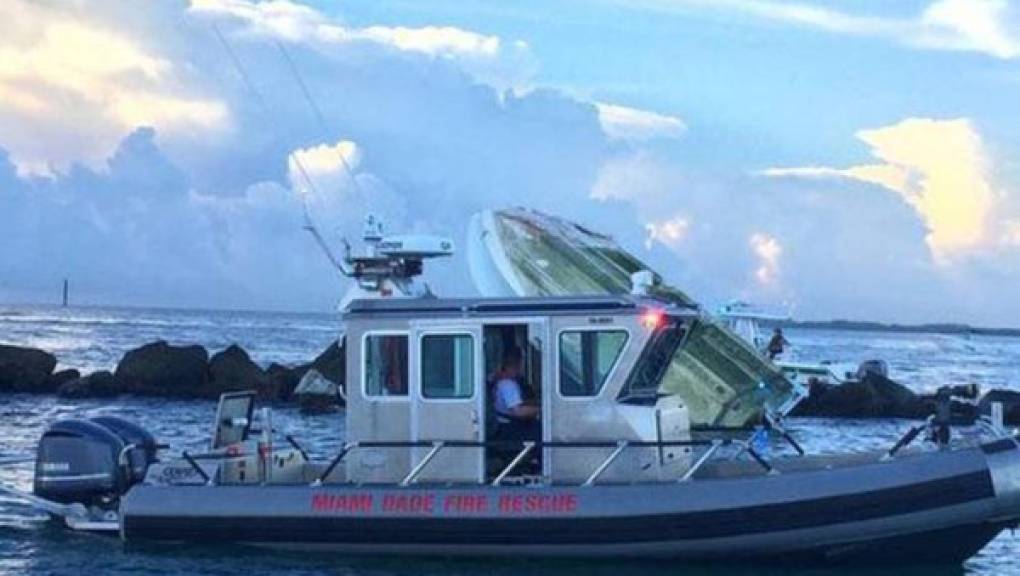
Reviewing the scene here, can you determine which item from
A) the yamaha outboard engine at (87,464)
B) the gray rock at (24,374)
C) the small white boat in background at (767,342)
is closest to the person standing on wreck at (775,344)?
the small white boat in background at (767,342)

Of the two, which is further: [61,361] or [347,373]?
[61,361]

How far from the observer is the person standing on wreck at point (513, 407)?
52.3 feet

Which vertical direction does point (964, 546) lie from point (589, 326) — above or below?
below

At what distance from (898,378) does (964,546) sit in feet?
205

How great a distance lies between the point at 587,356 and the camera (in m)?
15.9

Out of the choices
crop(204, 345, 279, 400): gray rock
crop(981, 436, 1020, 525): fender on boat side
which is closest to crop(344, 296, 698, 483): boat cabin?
crop(981, 436, 1020, 525): fender on boat side

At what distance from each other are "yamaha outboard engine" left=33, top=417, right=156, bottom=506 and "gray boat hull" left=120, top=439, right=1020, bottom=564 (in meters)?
1.69

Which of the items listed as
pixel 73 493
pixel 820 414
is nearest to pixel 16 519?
pixel 73 493

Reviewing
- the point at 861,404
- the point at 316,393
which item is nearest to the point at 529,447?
the point at 316,393

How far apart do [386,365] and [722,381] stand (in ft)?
58.6

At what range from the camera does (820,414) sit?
43.1 m

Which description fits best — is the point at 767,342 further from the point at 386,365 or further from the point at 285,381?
the point at 386,365

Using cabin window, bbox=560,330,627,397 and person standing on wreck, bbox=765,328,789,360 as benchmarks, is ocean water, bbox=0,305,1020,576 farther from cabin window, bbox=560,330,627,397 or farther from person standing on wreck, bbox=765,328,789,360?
person standing on wreck, bbox=765,328,789,360

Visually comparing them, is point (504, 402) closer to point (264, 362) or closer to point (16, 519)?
point (16, 519)
